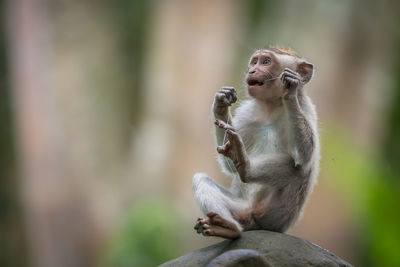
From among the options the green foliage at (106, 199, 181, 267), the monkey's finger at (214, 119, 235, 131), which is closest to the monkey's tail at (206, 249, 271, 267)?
the monkey's finger at (214, 119, 235, 131)

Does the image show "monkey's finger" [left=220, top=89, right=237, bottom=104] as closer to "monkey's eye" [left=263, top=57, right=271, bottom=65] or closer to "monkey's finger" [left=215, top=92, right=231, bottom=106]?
"monkey's finger" [left=215, top=92, right=231, bottom=106]

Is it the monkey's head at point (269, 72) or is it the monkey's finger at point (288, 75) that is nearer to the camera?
the monkey's finger at point (288, 75)

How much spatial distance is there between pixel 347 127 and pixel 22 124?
19.5ft

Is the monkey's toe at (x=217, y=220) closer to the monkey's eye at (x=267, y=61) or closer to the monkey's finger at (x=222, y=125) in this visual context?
the monkey's finger at (x=222, y=125)

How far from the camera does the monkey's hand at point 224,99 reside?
574cm

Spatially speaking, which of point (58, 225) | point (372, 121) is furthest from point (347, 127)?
point (58, 225)

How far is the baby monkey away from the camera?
5.50m

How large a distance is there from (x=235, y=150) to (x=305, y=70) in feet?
3.11

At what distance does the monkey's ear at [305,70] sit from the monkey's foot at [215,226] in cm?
135

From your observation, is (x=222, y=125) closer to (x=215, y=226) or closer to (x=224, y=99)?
(x=224, y=99)

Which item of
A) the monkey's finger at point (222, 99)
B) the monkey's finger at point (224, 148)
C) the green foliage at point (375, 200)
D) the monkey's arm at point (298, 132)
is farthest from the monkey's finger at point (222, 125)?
the green foliage at point (375, 200)

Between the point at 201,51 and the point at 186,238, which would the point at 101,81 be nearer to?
the point at 201,51

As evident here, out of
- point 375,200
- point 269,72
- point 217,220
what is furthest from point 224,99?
point 375,200

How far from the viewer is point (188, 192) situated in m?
13.2
